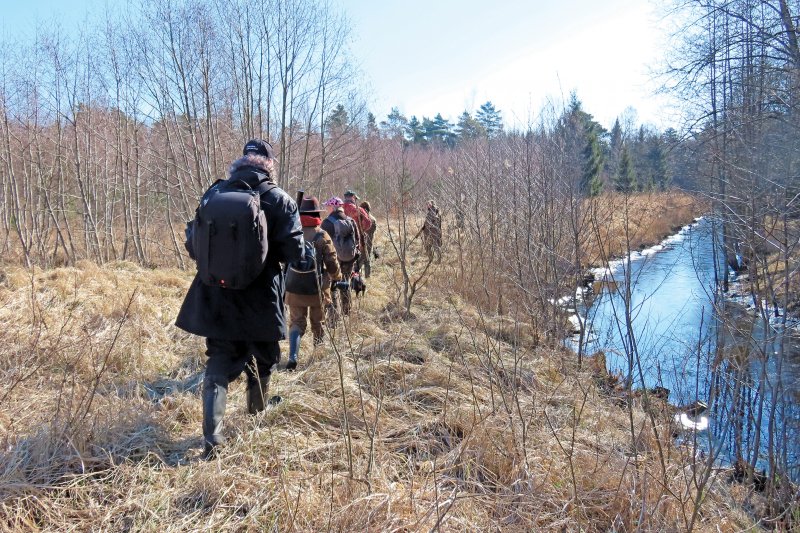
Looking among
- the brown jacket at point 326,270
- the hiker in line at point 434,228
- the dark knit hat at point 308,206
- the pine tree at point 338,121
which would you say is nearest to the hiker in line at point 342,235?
the dark knit hat at point 308,206

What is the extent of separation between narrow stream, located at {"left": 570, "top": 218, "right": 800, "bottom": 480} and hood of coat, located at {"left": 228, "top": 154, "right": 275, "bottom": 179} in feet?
6.24

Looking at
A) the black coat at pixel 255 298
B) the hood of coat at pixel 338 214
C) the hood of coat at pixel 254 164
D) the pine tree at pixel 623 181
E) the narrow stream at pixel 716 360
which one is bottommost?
the narrow stream at pixel 716 360

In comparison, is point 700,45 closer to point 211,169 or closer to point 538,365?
point 538,365

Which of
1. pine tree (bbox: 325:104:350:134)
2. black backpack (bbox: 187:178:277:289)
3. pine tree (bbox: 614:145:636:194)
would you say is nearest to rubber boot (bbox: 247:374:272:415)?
black backpack (bbox: 187:178:277:289)

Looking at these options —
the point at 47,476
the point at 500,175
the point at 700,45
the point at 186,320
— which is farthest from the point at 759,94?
the point at 47,476

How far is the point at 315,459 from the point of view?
8.87 ft

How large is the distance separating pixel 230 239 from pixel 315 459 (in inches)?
49.9

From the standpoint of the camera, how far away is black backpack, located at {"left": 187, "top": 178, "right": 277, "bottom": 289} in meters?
2.41

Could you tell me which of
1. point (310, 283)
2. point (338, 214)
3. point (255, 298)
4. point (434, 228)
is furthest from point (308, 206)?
point (434, 228)

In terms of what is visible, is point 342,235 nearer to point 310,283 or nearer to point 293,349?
point 310,283

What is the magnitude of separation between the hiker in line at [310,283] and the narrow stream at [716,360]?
2.19 metres

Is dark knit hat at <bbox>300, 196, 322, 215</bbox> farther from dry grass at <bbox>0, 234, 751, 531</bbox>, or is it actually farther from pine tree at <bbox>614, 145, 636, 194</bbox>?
pine tree at <bbox>614, 145, 636, 194</bbox>

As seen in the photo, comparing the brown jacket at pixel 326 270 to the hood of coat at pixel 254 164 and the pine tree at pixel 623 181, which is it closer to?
the hood of coat at pixel 254 164

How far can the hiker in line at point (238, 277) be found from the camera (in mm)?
2430
